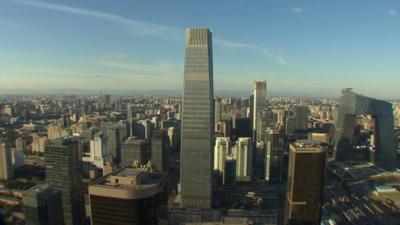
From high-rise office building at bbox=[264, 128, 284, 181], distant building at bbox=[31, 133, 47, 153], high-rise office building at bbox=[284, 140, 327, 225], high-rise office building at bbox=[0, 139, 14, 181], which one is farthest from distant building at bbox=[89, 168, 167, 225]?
distant building at bbox=[31, 133, 47, 153]

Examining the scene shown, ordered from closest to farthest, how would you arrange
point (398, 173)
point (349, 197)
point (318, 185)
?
point (318, 185), point (349, 197), point (398, 173)

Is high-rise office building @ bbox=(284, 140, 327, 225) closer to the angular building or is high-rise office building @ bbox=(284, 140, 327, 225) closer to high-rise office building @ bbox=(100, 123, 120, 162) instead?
the angular building

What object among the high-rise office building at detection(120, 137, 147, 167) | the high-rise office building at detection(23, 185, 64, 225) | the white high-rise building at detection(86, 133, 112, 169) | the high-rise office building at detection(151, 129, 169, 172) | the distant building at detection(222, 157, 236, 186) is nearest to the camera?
the high-rise office building at detection(23, 185, 64, 225)

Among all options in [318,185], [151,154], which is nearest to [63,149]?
[151,154]

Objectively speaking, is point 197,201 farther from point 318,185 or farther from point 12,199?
point 12,199

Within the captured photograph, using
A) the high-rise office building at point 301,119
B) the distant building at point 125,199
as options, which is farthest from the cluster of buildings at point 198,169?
the high-rise office building at point 301,119
